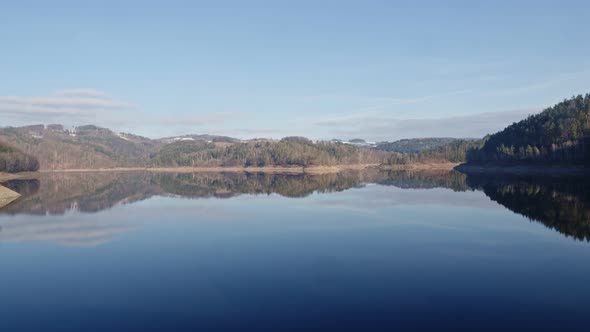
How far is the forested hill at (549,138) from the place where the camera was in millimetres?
70188

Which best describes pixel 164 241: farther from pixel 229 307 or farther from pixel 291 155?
pixel 291 155

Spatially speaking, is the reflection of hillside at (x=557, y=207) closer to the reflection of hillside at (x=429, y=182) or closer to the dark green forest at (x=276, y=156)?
the reflection of hillside at (x=429, y=182)

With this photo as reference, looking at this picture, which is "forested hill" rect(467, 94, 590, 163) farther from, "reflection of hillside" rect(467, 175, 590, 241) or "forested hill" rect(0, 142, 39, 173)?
"forested hill" rect(0, 142, 39, 173)

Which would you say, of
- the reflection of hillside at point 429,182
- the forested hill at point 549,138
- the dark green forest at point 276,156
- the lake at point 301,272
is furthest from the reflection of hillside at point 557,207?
the dark green forest at point 276,156

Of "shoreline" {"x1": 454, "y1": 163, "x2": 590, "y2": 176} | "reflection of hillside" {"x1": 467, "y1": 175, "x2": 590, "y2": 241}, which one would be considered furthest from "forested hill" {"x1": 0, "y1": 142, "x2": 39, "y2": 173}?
"shoreline" {"x1": 454, "y1": 163, "x2": 590, "y2": 176}

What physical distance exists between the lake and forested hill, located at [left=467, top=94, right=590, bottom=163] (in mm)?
46507

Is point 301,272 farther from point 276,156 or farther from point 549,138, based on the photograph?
point 276,156

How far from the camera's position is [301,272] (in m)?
15.6

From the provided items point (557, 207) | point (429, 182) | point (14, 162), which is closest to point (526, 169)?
point (429, 182)

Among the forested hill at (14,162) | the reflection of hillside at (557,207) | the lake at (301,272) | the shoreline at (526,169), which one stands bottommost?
the lake at (301,272)

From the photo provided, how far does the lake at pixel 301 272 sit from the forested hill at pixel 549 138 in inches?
1831

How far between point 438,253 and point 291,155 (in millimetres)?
110559

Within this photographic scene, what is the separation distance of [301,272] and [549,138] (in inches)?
3061

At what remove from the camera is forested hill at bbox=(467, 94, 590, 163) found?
70188 mm
